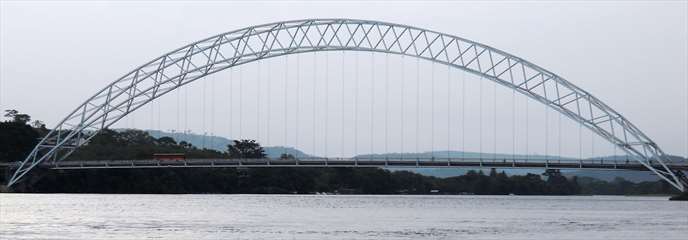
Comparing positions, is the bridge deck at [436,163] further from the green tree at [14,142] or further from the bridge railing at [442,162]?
the green tree at [14,142]

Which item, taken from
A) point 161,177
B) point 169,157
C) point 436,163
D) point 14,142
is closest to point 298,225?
point 436,163

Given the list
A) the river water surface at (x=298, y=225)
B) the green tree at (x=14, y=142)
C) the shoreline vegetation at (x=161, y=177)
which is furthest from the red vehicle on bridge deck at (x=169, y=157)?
the river water surface at (x=298, y=225)

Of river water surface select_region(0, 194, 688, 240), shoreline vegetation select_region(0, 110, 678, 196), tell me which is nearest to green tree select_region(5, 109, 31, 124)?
shoreline vegetation select_region(0, 110, 678, 196)

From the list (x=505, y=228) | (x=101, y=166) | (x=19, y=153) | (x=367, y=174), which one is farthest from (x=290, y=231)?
(x=367, y=174)

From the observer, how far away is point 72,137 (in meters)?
134

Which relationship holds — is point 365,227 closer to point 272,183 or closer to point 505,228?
point 505,228

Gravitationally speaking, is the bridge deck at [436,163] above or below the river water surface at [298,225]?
above

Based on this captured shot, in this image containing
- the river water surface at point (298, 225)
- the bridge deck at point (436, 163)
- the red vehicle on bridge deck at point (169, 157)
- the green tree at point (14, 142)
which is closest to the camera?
the river water surface at point (298, 225)

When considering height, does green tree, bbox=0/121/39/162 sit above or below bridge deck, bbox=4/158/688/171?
above

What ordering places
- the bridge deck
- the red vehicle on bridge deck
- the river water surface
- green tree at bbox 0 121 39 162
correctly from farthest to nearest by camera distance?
1. green tree at bbox 0 121 39 162
2. the red vehicle on bridge deck
3. the bridge deck
4. the river water surface

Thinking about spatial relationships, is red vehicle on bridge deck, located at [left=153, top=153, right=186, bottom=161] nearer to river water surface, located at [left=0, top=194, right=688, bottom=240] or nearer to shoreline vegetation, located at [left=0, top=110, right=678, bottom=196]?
shoreline vegetation, located at [left=0, top=110, right=678, bottom=196]

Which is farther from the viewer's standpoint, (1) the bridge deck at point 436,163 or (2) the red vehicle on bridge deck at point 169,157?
(2) the red vehicle on bridge deck at point 169,157

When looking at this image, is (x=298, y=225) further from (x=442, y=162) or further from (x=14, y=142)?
(x=14, y=142)

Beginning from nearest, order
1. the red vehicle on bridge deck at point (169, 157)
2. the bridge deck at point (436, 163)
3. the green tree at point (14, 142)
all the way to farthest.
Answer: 1. the bridge deck at point (436, 163)
2. the red vehicle on bridge deck at point (169, 157)
3. the green tree at point (14, 142)
